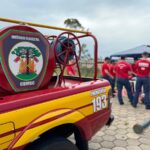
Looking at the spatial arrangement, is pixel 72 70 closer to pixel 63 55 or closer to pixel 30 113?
pixel 63 55

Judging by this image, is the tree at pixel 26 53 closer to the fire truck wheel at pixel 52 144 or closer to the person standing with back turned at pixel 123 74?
the fire truck wheel at pixel 52 144

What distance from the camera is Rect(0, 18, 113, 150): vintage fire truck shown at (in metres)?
1.91

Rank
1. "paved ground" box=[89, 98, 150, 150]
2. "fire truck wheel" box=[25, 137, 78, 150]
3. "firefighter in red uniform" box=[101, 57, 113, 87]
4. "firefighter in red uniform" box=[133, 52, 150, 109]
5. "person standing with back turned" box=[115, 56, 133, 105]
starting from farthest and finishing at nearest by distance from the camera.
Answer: "firefighter in red uniform" box=[101, 57, 113, 87]
"person standing with back turned" box=[115, 56, 133, 105]
"firefighter in red uniform" box=[133, 52, 150, 109]
"paved ground" box=[89, 98, 150, 150]
"fire truck wheel" box=[25, 137, 78, 150]

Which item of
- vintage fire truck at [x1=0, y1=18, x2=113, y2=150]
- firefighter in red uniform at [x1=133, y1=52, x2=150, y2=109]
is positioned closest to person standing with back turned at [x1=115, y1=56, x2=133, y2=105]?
firefighter in red uniform at [x1=133, y1=52, x2=150, y2=109]

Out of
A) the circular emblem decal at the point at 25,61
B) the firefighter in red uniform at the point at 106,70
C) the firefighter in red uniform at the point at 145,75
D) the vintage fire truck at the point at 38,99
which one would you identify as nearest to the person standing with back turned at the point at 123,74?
the firefighter in red uniform at the point at 145,75

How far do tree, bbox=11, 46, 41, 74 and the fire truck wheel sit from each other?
0.72 m

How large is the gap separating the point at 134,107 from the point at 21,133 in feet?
18.7

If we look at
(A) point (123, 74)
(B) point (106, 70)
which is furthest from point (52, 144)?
(B) point (106, 70)

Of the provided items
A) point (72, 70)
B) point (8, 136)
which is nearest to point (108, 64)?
point (72, 70)

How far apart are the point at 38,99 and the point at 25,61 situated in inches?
19.3

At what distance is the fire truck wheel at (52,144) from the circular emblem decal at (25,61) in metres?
0.65

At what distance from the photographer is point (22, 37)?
2.33 meters

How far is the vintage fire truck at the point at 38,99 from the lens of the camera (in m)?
1.91

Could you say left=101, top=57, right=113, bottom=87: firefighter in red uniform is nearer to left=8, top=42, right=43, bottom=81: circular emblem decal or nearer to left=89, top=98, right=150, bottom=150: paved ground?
left=89, top=98, right=150, bottom=150: paved ground
